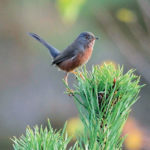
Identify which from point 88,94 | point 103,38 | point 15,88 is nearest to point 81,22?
point 103,38

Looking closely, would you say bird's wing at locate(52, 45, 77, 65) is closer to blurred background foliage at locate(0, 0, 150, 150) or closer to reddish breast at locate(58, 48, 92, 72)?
reddish breast at locate(58, 48, 92, 72)

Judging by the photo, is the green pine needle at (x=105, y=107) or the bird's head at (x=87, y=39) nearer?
the green pine needle at (x=105, y=107)

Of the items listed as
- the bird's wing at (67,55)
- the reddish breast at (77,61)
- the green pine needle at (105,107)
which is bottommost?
the green pine needle at (105,107)

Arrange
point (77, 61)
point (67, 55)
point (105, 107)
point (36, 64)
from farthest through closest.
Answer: point (36, 64), point (67, 55), point (77, 61), point (105, 107)

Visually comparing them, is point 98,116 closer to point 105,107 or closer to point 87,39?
point 105,107

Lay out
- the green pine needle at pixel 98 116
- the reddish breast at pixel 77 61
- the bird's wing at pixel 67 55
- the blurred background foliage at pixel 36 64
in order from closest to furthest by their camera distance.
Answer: the green pine needle at pixel 98 116
the reddish breast at pixel 77 61
the bird's wing at pixel 67 55
the blurred background foliage at pixel 36 64

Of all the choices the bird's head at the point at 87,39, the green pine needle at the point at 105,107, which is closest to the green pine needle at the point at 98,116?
the green pine needle at the point at 105,107

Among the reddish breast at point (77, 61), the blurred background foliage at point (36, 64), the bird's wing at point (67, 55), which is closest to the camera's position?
the reddish breast at point (77, 61)

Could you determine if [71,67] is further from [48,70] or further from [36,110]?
[48,70]

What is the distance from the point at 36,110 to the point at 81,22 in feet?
5.68

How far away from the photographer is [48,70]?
6.83m

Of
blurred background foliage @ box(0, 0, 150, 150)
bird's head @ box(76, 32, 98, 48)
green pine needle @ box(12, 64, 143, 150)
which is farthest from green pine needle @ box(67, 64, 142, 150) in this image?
blurred background foliage @ box(0, 0, 150, 150)

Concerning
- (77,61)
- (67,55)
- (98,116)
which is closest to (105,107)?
(98,116)

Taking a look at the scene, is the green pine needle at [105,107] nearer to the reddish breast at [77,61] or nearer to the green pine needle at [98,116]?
the green pine needle at [98,116]
